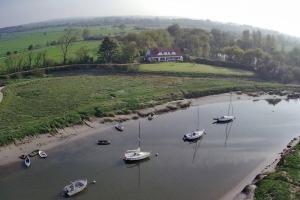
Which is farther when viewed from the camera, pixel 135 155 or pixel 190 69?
pixel 190 69

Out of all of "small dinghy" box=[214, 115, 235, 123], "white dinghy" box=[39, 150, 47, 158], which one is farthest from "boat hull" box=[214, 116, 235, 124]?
"white dinghy" box=[39, 150, 47, 158]

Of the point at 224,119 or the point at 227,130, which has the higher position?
the point at 224,119

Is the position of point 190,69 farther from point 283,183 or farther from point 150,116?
point 283,183

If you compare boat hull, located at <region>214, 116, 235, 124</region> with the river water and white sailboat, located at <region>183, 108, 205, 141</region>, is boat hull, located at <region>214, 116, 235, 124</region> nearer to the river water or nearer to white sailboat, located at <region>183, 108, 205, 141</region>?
the river water

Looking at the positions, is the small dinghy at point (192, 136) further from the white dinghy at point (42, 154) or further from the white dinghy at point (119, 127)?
the white dinghy at point (42, 154)

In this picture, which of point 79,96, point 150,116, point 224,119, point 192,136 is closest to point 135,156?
point 192,136

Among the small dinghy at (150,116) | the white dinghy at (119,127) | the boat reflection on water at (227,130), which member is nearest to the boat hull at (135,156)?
the white dinghy at (119,127)
